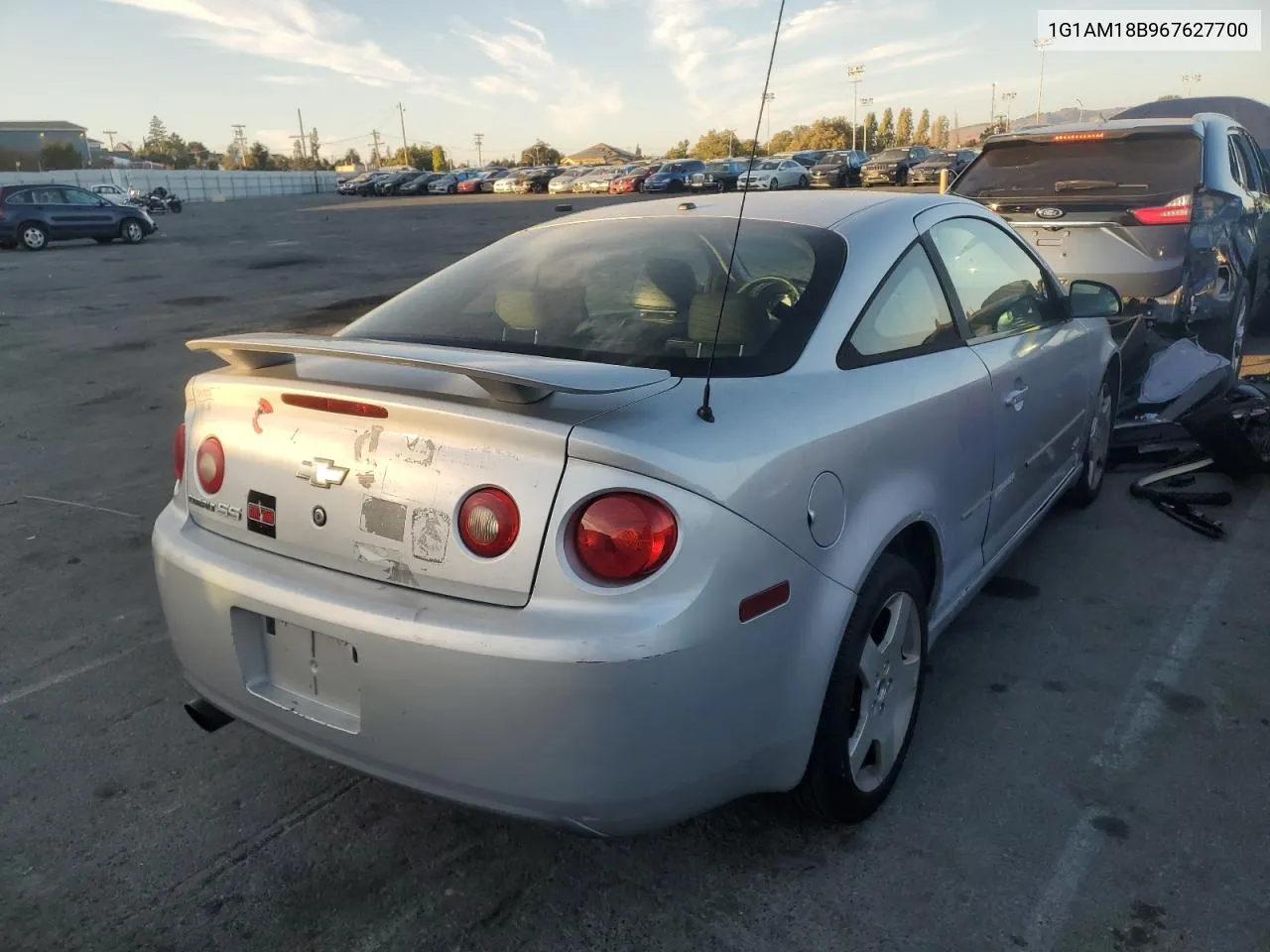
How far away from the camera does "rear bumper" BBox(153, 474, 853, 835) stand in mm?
1856

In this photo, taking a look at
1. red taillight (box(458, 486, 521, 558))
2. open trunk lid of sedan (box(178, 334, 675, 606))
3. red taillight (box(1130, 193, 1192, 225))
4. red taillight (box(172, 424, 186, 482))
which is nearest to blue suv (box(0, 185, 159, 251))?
red taillight (box(1130, 193, 1192, 225))

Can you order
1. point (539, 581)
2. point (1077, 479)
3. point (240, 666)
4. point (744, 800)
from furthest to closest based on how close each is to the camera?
point (1077, 479), point (744, 800), point (240, 666), point (539, 581)

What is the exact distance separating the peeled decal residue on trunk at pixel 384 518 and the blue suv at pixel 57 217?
85.2 feet

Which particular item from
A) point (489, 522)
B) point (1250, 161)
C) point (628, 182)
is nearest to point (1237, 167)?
point (1250, 161)

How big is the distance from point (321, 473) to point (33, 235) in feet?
85.6

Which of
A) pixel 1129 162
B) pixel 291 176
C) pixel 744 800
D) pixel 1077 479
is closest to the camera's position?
pixel 744 800

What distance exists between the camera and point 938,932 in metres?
2.15

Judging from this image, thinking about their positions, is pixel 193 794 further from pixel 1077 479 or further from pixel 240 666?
pixel 1077 479

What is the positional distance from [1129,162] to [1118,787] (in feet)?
17.4

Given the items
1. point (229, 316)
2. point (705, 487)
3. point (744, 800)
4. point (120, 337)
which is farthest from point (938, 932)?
point (229, 316)

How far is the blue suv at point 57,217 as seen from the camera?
76.0 feet

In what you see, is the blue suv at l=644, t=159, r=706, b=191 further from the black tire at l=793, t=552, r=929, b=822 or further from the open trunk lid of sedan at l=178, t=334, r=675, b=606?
the open trunk lid of sedan at l=178, t=334, r=675, b=606

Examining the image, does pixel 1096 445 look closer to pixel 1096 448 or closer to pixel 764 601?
pixel 1096 448

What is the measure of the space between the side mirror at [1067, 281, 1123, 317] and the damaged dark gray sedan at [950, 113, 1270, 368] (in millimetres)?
2258
